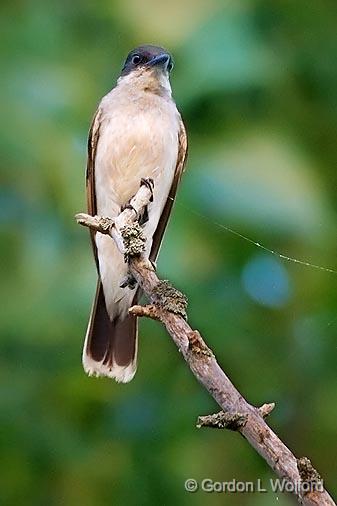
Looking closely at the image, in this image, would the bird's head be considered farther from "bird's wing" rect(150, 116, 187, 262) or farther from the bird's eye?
"bird's wing" rect(150, 116, 187, 262)

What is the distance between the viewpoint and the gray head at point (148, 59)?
3.36 m

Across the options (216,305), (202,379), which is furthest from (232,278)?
(202,379)

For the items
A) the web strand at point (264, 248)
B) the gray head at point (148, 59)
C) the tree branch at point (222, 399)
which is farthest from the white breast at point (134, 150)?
the tree branch at point (222, 399)

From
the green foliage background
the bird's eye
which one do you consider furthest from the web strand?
the bird's eye

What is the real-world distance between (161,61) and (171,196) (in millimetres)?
473

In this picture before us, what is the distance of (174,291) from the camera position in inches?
71.9

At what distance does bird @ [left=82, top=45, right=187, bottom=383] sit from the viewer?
349cm

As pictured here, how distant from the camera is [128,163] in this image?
348 cm

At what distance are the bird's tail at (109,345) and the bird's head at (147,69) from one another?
73 cm

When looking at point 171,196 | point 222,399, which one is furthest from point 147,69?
point 222,399

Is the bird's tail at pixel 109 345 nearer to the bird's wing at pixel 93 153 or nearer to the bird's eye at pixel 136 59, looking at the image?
the bird's wing at pixel 93 153

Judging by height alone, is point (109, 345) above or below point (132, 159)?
below

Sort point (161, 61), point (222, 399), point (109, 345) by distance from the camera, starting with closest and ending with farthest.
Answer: point (222, 399), point (161, 61), point (109, 345)

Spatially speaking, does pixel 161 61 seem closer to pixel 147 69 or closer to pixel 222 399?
pixel 147 69
